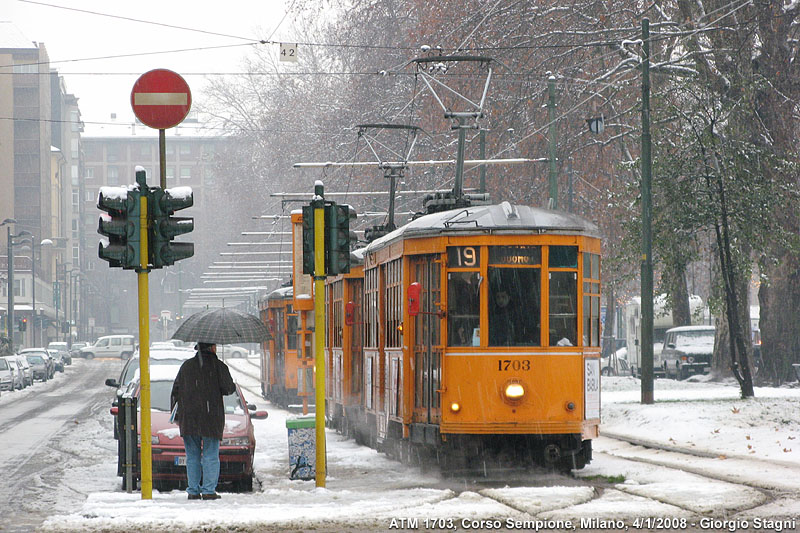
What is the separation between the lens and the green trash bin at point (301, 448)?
580 inches

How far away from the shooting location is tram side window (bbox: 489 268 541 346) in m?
14.1

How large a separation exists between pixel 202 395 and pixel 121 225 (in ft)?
6.20

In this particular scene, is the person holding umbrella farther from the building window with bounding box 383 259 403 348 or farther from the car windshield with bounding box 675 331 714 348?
the car windshield with bounding box 675 331 714 348

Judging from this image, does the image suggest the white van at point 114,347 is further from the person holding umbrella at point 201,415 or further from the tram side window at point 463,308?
the person holding umbrella at point 201,415

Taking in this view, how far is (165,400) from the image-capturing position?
1628 centimetres

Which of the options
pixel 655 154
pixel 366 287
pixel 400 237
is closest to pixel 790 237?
pixel 655 154

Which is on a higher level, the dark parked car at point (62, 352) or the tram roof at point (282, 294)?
the tram roof at point (282, 294)

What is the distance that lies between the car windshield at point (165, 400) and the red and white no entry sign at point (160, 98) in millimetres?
4568

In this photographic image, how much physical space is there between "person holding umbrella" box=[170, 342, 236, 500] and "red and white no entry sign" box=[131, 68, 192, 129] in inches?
87.1

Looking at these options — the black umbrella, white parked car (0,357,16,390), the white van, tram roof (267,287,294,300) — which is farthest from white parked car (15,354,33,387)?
the black umbrella

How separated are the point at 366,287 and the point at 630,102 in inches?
637

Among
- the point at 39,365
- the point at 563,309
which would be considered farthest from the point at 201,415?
the point at 39,365

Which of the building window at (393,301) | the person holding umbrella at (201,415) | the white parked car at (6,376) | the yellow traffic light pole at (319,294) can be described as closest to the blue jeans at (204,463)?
the person holding umbrella at (201,415)

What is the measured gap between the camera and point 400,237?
15.1 metres
